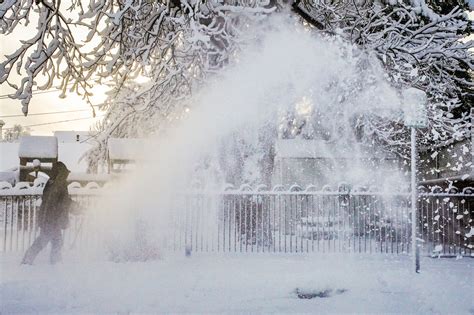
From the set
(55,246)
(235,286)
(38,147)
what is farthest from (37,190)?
(38,147)

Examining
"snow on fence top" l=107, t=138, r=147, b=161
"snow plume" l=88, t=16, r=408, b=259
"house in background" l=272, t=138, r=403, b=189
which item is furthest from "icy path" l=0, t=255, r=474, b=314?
"house in background" l=272, t=138, r=403, b=189

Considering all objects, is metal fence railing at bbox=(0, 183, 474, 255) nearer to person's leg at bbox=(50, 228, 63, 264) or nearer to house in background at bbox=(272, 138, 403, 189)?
person's leg at bbox=(50, 228, 63, 264)

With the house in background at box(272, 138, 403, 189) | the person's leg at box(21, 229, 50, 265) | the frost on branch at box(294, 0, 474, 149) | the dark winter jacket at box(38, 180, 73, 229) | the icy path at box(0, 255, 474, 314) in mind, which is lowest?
the icy path at box(0, 255, 474, 314)

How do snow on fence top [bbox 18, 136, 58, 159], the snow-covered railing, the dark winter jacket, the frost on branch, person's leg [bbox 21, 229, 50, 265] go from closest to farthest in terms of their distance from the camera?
person's leg [bbox 21, 229, 50, 265], the dark winter jacket, the frost on branch, the snow-covered railing, snow on fence top [bbox 18, 136, 58, 159]

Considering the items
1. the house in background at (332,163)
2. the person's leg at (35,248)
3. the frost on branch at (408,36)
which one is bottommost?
the person's leg at (35,248)

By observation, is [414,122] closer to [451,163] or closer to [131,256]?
[131,256]

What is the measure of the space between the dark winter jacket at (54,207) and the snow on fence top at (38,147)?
12.2 metres

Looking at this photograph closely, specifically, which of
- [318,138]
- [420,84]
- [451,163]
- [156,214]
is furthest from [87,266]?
[318,138]

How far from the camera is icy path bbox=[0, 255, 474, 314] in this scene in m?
5.34

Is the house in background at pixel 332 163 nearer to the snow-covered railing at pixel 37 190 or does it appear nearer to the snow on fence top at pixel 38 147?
the snow on fence top at pixel 38 147

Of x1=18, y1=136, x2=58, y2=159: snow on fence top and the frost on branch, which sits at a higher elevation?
the frost on branch

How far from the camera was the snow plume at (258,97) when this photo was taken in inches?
375

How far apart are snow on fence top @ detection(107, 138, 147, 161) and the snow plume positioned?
4.57ft

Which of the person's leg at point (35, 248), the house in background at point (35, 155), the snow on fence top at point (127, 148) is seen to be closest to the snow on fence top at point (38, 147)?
the house in background at point (35, 155)
